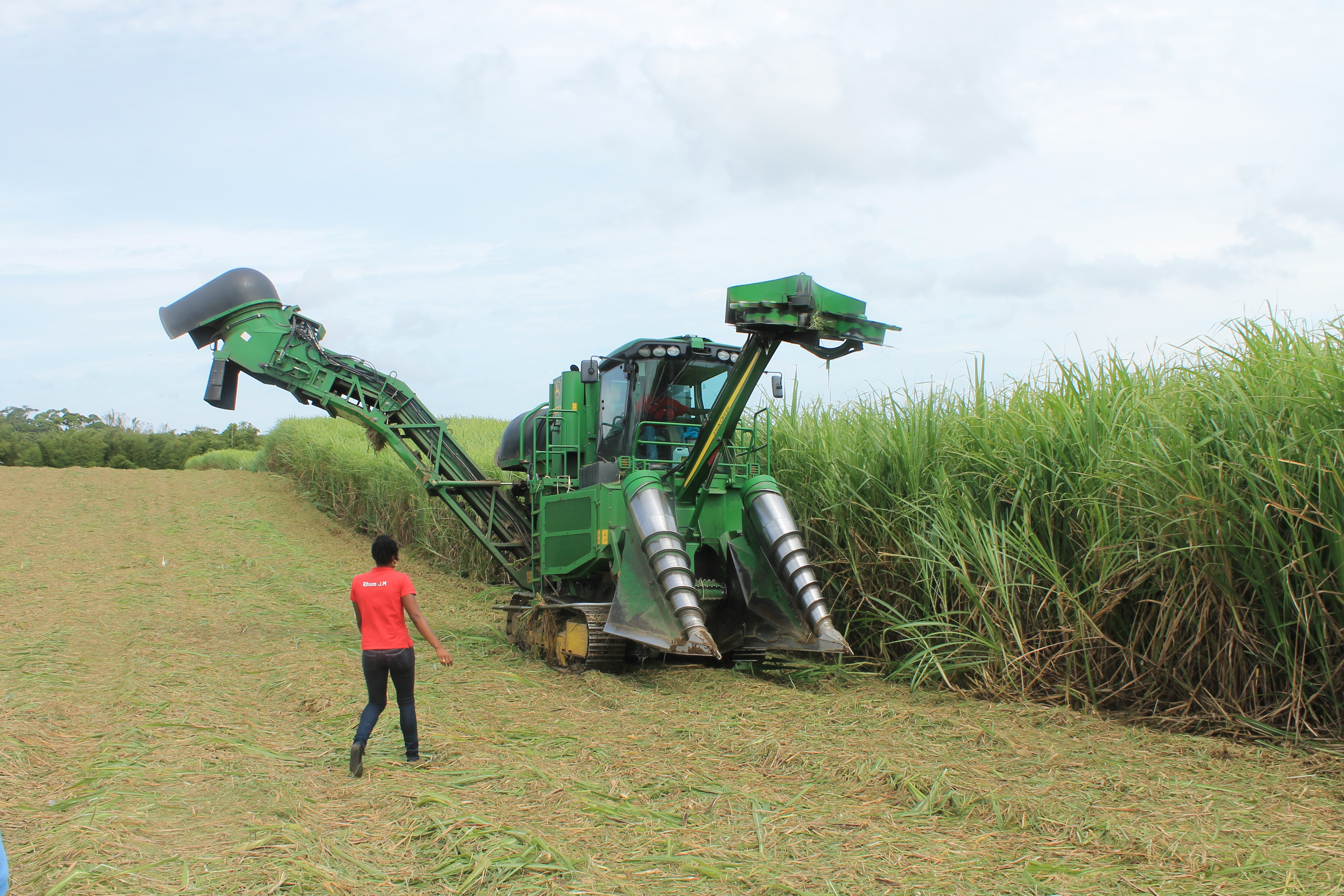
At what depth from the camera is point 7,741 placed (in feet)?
17.0

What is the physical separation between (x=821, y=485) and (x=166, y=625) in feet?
21.2

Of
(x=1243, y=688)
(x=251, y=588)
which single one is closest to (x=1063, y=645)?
(x=1243, y=688)

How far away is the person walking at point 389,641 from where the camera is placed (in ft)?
16.7

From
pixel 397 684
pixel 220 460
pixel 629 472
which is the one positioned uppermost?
pixel 220 460

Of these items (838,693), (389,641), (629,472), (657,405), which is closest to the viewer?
(389,641)

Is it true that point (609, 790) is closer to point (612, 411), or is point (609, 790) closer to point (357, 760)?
point (357, 760)

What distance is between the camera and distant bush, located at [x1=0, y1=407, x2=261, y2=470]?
21672 millimetres

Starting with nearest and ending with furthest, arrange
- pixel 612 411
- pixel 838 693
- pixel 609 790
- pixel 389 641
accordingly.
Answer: pixel 609 790 < pixel 389 641 < pixel 838 693 < pixel 612 411

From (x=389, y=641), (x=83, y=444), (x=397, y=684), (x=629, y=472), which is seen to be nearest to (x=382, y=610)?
(x=389, y=641)

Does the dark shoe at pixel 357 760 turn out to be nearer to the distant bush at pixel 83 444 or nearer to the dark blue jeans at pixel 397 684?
the dark blue jeans at pixel 397 684

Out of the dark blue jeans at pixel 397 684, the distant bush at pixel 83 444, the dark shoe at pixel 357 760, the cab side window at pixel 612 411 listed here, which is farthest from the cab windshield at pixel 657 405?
the distant bush at pixel 83 444

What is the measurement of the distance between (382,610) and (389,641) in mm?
167

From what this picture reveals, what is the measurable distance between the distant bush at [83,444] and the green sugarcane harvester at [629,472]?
12661 mm

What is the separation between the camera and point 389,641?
16.8 feet
